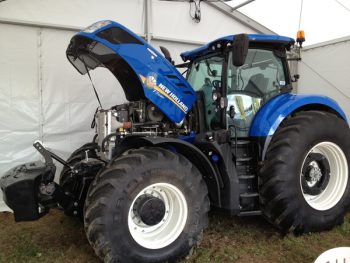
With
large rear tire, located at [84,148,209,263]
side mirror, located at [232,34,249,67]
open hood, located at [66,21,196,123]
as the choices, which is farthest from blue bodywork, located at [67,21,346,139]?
large rear tire, located at [84,148,209,263]

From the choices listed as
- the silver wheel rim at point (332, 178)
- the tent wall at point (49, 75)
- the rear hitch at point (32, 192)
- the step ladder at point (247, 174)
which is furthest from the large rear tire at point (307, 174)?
the tent wall at point (49, 75)

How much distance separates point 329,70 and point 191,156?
4498mm

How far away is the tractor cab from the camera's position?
362 centimetres

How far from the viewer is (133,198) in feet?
→ 9.27

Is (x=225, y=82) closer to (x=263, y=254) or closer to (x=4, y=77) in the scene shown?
(x=263, y=254)

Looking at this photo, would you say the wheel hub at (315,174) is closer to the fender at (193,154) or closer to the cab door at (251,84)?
the cab door at (251,84)

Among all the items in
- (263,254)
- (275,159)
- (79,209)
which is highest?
(275,159)

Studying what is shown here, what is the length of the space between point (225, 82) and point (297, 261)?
6.05 feet

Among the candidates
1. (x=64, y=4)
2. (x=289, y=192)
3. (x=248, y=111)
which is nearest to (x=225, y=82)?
(x=248, y=111)

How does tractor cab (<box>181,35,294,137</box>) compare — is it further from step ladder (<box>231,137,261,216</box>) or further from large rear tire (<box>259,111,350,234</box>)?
large rear tire (<box>259,111,350,234</box>)

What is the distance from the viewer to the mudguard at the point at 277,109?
3.52m

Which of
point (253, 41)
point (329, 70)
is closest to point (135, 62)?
point (253, 41)

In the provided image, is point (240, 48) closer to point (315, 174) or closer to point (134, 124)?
point (134, 124)

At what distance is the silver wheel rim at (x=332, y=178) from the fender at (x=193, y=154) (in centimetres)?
106
